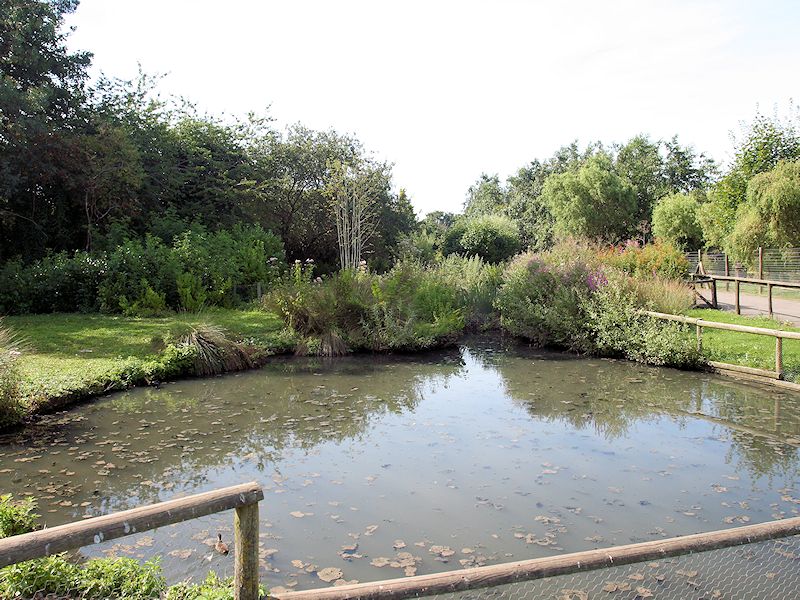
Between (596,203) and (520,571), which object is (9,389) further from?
(596,203)

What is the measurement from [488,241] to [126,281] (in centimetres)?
1555

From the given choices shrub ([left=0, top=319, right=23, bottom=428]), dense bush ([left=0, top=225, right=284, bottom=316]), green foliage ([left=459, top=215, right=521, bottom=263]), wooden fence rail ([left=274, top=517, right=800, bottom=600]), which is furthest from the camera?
green foliage ([left=459, top=215, right=521, bottom=263])

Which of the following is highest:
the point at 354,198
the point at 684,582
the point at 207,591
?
the point at 354,198

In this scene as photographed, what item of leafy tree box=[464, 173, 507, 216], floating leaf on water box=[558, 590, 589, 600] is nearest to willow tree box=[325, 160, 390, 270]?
floating leaf on water box=[558, 590, 589, 600]

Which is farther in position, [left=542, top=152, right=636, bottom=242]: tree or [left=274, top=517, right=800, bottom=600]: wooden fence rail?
[left=542, top=152, right=636, bottom=242]: tree

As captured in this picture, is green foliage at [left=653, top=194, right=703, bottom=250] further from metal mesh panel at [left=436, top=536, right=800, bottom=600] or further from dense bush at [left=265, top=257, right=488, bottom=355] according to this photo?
metal mesh panel at [left=436, top=536, right=800, bottom=600]

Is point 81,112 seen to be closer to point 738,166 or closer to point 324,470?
point 324,470

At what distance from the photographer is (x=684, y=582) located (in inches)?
155

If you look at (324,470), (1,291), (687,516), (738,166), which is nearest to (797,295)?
(738,166)

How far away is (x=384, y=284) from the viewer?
548 inches

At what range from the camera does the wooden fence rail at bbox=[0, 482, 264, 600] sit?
2371 millimetres

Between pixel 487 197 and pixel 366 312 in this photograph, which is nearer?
pixel 366 312

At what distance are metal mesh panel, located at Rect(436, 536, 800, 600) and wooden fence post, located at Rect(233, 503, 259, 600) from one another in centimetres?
132

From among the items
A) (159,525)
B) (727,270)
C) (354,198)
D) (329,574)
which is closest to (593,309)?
(329,574)
